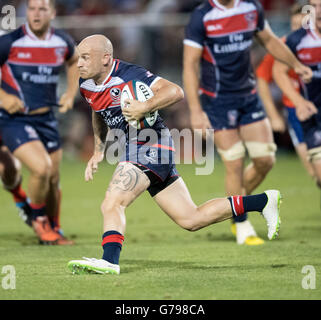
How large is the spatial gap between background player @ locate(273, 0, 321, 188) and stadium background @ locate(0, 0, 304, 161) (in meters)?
A: 8.60

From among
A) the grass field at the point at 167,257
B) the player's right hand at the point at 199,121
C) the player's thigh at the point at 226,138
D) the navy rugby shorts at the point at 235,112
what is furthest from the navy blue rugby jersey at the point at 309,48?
the grass field at the point at 167,257

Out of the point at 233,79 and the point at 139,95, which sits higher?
the point at 233,79

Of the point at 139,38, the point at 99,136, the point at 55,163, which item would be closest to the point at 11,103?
the point at 55,163

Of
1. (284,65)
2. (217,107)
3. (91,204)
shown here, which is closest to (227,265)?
(217,107)

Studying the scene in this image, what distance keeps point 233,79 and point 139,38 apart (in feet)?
33.6

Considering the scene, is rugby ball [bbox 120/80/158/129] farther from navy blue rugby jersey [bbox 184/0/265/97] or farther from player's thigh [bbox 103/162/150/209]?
navy blue rugby jersey [bbox 184/0/265/97]

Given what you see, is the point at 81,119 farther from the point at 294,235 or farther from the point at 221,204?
the point at 221,204

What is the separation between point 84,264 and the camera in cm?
631

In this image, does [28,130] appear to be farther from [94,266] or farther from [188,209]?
[94,266]

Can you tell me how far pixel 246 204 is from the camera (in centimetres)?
686

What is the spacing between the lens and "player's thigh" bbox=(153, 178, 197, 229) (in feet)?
22.4

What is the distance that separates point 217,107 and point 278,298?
4.04 meters

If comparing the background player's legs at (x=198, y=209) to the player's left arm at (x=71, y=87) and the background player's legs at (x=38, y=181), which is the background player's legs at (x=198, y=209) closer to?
the background player's legs at (x=38, y=181)

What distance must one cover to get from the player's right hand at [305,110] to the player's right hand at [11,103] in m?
3.32
